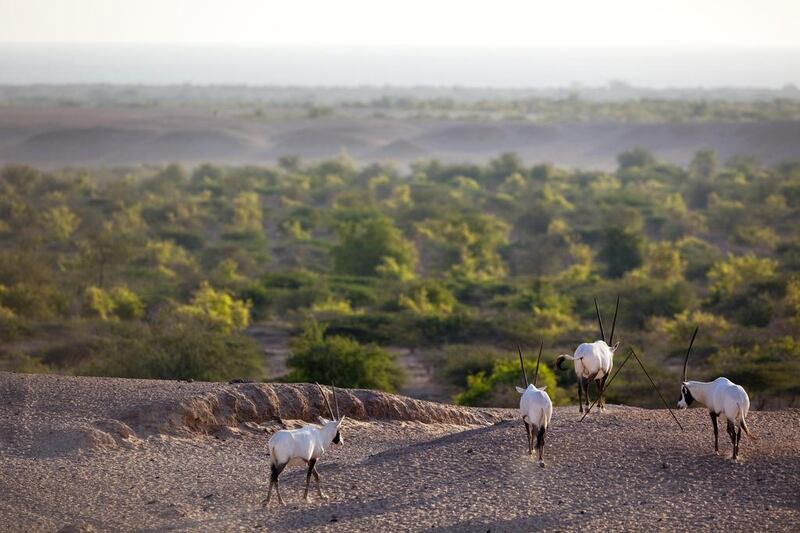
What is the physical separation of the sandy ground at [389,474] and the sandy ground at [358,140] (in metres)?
74.0

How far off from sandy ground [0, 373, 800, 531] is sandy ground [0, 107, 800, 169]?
243ft

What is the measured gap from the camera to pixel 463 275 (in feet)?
127

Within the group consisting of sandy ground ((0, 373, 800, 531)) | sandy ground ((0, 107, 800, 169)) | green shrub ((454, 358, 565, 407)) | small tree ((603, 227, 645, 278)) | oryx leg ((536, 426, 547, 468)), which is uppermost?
oryx leg ((536, 426, 547, 468))

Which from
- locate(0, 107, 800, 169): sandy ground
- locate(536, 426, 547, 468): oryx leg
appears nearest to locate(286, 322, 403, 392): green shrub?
locate(536, 426, 547, 468): oryx leg

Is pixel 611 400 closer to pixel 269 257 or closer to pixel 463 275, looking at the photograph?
pixel 463 275

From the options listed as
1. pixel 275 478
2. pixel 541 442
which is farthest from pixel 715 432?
pixel 275 478

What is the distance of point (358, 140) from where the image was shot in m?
99.4

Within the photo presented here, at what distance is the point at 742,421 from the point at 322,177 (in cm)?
5907

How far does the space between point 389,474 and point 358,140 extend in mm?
87594

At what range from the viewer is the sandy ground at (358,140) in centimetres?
9075

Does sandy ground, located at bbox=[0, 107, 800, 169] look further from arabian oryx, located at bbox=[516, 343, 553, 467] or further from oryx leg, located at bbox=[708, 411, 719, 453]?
arabian oryx, located at bbox=[516, 343, 553, 467]

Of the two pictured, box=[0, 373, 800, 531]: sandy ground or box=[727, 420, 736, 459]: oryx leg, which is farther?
box=[727, 420, 736, 459]: oryx leg

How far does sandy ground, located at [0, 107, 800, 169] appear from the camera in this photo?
90.8 m

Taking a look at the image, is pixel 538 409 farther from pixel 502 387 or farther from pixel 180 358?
pixel 180 358
